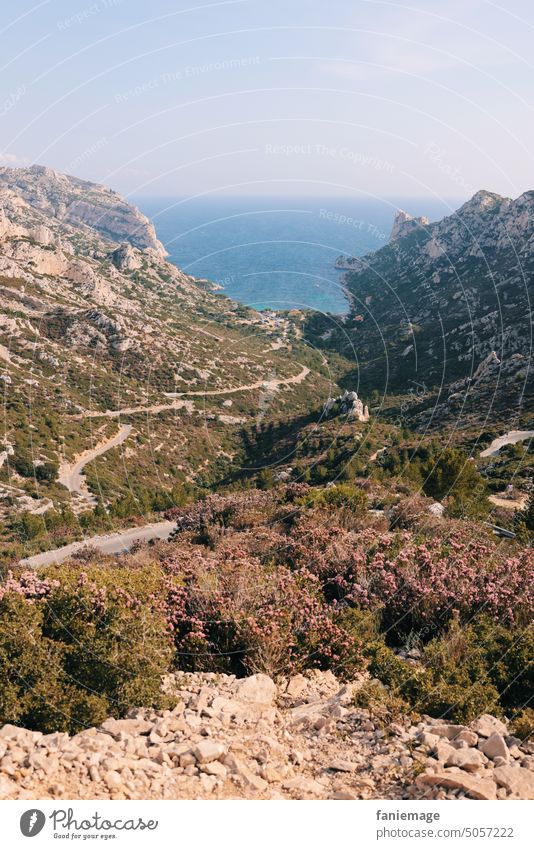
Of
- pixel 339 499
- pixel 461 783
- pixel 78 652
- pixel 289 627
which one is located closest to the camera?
pixel 461 783

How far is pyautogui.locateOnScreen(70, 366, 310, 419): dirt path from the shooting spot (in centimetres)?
7519

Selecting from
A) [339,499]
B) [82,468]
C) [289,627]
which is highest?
[339,499]

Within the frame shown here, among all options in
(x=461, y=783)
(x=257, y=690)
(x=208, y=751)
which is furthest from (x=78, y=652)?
(x=461, y=783)

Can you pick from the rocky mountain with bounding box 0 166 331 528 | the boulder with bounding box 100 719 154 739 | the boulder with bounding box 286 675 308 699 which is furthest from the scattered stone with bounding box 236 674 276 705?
the rocky mountain with bounding box 0 166 331 528

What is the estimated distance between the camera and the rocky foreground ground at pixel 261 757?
674 cm

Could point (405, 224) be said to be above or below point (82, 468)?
→ above

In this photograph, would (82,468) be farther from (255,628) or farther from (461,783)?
(461,783)

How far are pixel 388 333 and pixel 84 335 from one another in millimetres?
55480

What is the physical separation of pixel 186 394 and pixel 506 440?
5171 centimetres

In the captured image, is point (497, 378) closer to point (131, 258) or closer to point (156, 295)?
point (156, 295)

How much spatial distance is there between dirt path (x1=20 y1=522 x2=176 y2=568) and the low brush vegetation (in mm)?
19460

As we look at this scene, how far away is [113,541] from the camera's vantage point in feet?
121

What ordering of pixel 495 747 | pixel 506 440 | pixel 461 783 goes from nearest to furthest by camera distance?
pixel 461 783 < pixel 495 747 < pixel 506 440

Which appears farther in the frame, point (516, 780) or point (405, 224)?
point (405, 224)
